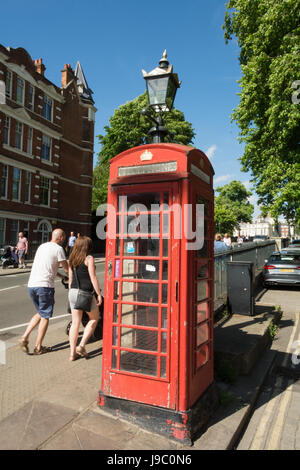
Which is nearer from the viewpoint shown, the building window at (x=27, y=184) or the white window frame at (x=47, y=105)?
the building window at (x=27, y=184)

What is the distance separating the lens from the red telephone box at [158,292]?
2967mm

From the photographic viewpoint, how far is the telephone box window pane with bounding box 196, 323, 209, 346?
3.26m

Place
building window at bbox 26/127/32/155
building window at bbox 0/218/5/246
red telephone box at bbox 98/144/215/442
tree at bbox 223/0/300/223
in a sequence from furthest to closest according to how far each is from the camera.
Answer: building window at bbox 26/127/32/155
building window at bbox 0/218/5/246
tree at bbox 223/0/300/223
red telephone box at bbox 98/144/215/442

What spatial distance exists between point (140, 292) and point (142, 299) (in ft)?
0.24

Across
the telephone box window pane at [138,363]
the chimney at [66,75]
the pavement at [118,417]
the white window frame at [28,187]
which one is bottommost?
the pavement at [118,417]

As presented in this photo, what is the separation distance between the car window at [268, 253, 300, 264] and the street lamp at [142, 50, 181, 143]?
9.27 metres

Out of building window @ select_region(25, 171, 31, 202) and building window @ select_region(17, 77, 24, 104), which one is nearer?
building window @ select_region(17, 77, 24, 104)

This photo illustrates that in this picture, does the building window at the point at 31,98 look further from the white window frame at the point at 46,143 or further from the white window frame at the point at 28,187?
the white window frame at the point at 28,187

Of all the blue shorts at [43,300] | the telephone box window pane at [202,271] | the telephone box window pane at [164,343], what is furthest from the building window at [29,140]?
the telephone box window pane at [164,343]

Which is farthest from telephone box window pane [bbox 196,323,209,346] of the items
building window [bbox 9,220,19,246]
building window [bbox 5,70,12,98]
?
building window [bbox 5,70,12,98]

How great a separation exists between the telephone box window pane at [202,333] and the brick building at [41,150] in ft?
72.2

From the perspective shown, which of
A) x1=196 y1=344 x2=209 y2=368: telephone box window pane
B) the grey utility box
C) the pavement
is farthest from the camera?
the grey utility box

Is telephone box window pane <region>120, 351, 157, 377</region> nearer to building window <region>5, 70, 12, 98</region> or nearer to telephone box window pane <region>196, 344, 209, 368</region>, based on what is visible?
telephone box window pane <region>196, 344, 209, 368</region>

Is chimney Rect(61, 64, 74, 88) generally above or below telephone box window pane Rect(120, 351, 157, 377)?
above
